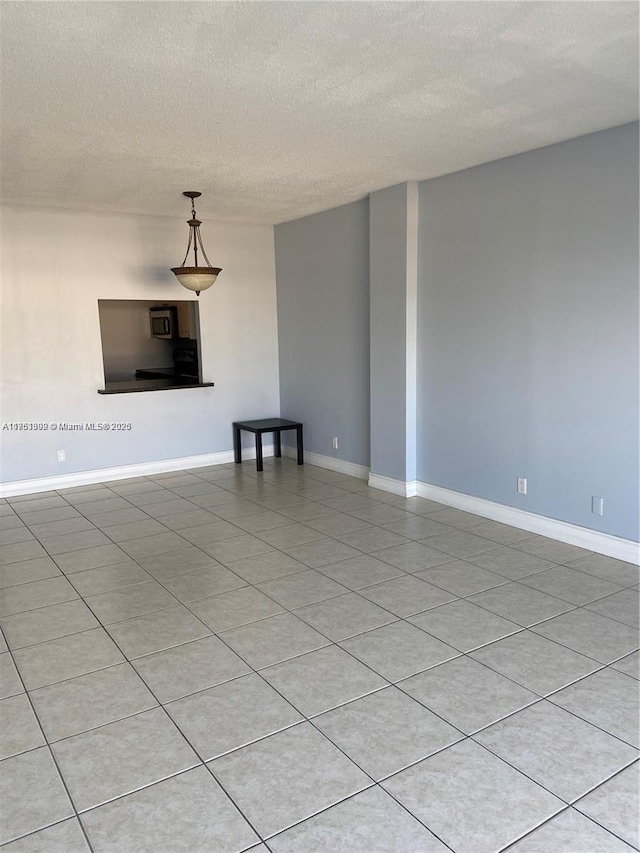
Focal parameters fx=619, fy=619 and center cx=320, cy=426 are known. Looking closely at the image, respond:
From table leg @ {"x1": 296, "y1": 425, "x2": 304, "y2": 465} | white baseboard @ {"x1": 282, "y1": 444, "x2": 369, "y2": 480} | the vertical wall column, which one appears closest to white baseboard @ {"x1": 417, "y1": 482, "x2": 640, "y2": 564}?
the vertical wall column

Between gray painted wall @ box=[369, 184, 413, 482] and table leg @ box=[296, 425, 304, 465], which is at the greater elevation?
gray painted wall @ box=[369, 184, 413, 482]

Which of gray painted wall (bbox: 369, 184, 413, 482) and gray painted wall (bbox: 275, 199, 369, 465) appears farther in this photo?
gray painted wall (bbox: 275, 199, 369, 465)

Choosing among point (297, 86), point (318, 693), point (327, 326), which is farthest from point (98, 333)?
point (318, 693)

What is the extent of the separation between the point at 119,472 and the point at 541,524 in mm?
3778

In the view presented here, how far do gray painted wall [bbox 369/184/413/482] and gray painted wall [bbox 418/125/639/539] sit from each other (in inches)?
6.3

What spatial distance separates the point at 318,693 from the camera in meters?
2.41

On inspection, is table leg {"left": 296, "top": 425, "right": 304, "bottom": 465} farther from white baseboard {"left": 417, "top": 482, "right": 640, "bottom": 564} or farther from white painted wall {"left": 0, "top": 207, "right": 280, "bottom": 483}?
white baseboard {"left": 417, "top": 482, "right": 640, "bottom": 564}

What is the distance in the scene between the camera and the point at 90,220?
539cm

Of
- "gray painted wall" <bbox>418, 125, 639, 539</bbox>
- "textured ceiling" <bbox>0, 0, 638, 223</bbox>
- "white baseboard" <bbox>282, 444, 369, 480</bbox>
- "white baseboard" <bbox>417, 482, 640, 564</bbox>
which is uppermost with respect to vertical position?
"textured ceiling" <bbox>0, 0, 638, 223</bbox>

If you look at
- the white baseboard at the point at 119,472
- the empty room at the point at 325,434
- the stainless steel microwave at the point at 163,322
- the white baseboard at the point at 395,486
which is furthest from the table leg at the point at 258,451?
the stainless steel microwave at the point at 163,322

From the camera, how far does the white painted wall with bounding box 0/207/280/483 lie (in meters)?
5.19

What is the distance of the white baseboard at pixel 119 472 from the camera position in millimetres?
5332

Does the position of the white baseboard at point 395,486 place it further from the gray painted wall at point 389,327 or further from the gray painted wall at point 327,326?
the gray painted wall at point 327,326

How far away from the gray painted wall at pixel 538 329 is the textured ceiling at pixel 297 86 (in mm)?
269
